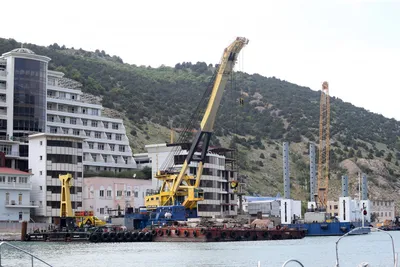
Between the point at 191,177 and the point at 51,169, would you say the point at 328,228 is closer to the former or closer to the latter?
the point at 191,177

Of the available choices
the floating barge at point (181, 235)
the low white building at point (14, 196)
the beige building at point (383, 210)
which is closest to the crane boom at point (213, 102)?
the floating barge at point (181, 235)

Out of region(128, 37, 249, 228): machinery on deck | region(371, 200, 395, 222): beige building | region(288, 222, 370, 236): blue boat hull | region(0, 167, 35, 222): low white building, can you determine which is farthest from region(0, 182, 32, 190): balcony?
region(371, 200, 395, 222): beige building

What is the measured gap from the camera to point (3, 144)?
11000 cm

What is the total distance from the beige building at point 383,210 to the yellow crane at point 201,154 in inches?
2831

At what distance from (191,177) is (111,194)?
15001 mm

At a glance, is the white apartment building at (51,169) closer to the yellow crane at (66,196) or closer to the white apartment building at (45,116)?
the yellow crane at (66,196)

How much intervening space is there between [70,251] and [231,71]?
40.0 meters

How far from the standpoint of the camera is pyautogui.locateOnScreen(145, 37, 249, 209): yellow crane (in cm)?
10006

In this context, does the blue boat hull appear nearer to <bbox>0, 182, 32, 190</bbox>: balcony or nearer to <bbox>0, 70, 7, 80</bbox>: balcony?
<bbox>0, 182, 32, 190</bbox>: balcony

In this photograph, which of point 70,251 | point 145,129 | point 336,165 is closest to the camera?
point 70,251

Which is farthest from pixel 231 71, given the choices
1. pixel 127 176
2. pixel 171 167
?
pixel 127 176

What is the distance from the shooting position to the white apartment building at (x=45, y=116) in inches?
4444

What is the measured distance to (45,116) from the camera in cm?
11800

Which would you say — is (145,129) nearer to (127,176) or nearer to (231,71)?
(127,176)
